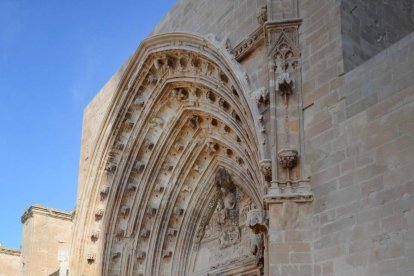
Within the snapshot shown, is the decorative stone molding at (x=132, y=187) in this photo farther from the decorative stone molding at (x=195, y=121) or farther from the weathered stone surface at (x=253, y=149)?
the decorative stone molding at (x=195, y=121)

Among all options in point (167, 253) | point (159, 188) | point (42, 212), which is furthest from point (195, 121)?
point (42, 212)

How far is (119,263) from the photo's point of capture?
36.8 ft

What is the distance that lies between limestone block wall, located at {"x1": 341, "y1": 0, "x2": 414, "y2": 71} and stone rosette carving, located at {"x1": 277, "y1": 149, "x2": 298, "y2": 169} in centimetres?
101

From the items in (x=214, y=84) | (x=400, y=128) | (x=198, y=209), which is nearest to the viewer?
(x=400, y=128)

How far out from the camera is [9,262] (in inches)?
751

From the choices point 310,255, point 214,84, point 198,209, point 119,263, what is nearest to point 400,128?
point 310,255

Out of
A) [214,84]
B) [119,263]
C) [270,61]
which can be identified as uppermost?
[214,84]

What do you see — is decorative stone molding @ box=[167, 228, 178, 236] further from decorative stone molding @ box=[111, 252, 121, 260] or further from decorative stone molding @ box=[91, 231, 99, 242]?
decorative stone molding @ box=[91, 231, 99, 242]

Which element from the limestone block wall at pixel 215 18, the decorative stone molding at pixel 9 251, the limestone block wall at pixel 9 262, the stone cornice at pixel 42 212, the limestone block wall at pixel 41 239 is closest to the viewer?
the limestone block wall at pixel 215 18

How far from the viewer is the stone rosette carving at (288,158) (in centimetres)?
660

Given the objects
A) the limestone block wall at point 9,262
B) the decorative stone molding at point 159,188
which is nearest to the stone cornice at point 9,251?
the limestone block wall at point 9,262

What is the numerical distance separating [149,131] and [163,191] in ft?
3.47

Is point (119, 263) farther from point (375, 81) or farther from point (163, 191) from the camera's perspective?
point (375, 81)

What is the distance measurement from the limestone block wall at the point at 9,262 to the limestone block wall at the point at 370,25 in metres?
14.4
